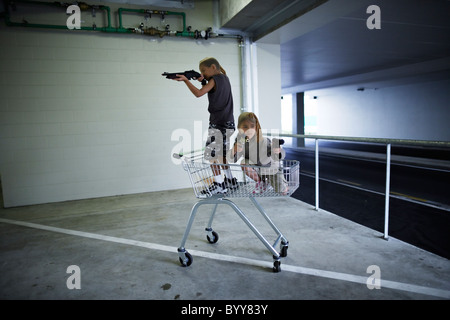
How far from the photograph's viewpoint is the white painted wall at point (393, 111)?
1364cm

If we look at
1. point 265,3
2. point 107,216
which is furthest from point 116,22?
point 107,216

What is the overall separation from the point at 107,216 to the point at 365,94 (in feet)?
55.5

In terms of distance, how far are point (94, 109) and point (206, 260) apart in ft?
12.3

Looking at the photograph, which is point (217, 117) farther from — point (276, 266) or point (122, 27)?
point (122, 27)

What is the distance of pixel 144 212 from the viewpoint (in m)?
4.39

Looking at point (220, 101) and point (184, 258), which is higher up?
point (220, 101)

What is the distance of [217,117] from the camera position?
281 cm

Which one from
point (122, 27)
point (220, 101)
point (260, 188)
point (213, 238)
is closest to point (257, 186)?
point (260, 188)

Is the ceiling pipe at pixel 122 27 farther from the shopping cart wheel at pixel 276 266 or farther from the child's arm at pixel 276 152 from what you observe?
the shopping cart wheel at pixel 276 266

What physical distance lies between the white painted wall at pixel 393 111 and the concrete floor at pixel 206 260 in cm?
1306

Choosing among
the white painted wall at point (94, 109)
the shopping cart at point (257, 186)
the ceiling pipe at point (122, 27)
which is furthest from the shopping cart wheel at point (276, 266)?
the ceiling pipe at point (122, 27)

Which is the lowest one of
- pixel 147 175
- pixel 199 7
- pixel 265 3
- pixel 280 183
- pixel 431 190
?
pixel 431 190

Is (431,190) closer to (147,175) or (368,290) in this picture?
(368,290)

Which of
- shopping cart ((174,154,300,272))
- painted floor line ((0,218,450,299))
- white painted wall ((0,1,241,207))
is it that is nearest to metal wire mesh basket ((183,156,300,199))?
shopping cart ((174,154,300,272))
